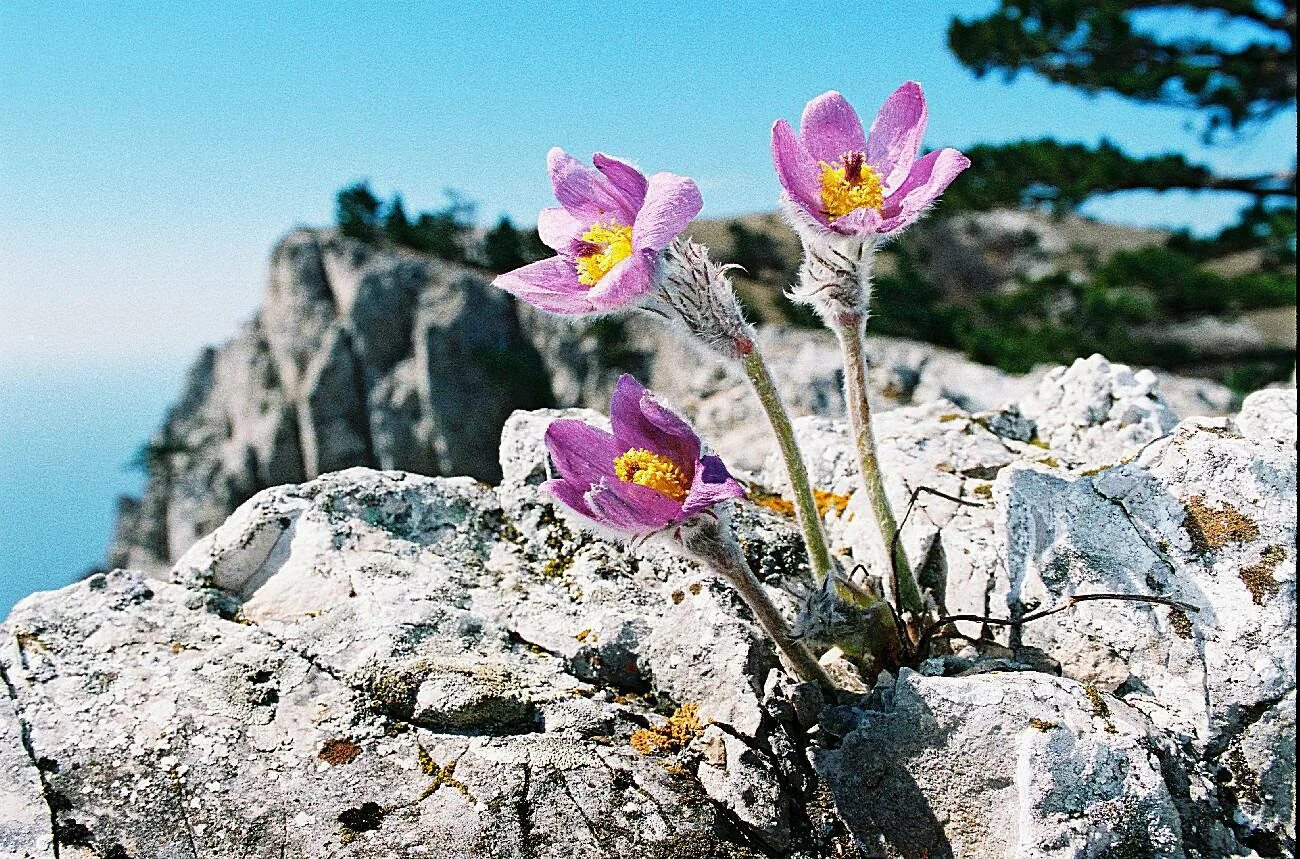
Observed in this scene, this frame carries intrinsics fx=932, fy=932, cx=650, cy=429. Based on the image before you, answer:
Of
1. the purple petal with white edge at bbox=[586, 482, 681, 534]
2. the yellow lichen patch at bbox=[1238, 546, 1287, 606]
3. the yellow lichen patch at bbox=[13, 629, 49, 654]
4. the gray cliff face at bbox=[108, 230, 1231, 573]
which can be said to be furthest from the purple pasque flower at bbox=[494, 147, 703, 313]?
the gray cliff face at bbox=[108, 230, 1231, 573]

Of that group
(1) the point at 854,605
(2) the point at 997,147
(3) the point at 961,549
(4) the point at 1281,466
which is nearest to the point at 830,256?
(1) the point at 854,605

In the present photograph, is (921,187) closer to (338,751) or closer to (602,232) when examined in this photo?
(602,232)

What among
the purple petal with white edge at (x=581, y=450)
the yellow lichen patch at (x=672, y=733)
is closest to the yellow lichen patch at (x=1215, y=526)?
the yellow lichen patch at (x=672, y=733)

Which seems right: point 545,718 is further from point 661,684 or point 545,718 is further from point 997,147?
point 997,147

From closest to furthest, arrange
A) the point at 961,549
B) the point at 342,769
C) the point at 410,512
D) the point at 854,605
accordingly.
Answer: the point at 342,769 < the point at 854,605 < the point at 961,549 < the point at 410,512

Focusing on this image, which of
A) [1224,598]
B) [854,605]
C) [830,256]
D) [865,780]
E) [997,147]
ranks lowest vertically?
[865,780]

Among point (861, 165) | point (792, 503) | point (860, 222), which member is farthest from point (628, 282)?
point (792, 503)

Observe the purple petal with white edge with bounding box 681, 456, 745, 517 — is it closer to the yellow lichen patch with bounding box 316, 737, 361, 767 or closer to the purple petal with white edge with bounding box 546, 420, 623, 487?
the purple petal with white edge with bounding box 546, 420, 623, 487
